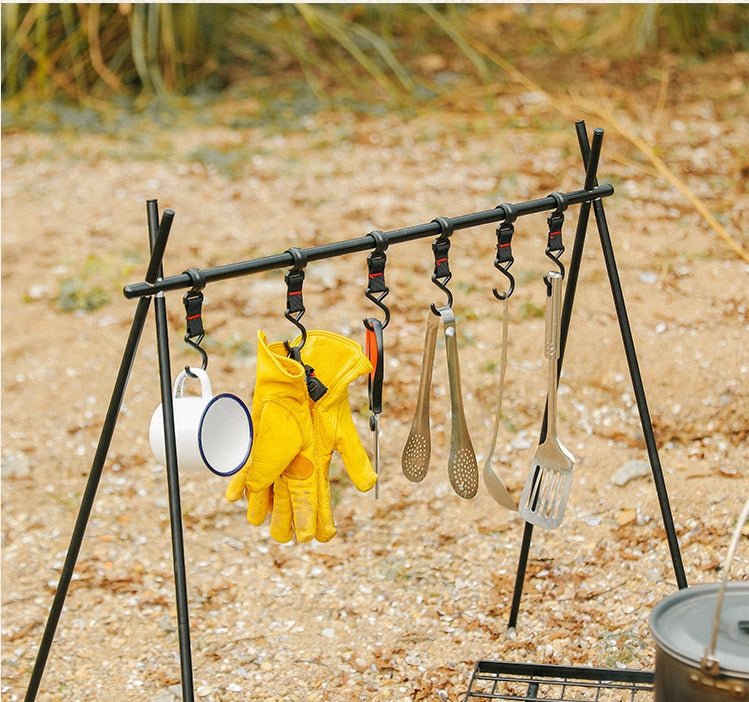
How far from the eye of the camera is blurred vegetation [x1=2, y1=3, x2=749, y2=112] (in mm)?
5555

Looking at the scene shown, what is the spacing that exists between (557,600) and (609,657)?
0.83ft

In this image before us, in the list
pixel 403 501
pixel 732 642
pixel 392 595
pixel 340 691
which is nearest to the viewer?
pixel 732 642

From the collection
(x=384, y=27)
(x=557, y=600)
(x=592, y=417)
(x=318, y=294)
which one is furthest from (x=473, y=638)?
(x=384, y=27)

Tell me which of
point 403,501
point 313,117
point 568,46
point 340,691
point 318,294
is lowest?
point 340,691

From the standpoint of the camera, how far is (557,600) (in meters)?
2.62

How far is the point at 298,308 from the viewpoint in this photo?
1660 mm

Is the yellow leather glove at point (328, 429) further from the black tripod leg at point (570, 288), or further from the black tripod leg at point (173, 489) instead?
the black tripod leg at point (570, 288)

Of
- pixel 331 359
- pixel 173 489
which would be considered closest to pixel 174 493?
pixel 173 489

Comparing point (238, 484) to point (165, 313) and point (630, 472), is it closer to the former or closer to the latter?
point (165, 313)

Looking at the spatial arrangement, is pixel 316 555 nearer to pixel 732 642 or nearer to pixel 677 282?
pixel 732 642

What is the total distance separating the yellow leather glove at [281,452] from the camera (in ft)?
5.69

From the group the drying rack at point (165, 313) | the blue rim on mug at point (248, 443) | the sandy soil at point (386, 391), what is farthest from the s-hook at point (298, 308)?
the sandy soil at point (386, 391)

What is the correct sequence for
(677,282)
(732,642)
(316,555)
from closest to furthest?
1. (732,642)
2. (316,555)
3. (677,282)

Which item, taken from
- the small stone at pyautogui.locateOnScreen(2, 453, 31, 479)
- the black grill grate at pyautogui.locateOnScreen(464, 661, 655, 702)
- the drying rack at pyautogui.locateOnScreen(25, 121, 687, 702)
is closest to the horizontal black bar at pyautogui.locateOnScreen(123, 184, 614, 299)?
the drying rack at pyautogui.locateOnScreen(25, 121, 687, 702)
